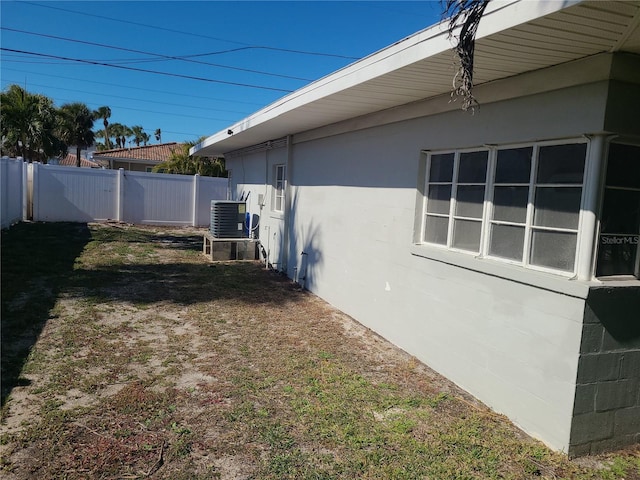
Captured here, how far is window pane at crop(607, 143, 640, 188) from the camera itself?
3.38m

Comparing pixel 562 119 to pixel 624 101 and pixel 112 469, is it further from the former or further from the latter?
pixel 112 469

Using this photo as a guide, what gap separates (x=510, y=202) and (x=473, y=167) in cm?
64

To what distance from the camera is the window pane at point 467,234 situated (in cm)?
451

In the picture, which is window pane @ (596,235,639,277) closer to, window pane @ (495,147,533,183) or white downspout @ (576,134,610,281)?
white downspout @ (576,134,610,281)

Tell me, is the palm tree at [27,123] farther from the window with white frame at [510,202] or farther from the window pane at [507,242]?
the window pane at [507,242]

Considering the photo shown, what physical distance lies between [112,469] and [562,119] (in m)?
4.02

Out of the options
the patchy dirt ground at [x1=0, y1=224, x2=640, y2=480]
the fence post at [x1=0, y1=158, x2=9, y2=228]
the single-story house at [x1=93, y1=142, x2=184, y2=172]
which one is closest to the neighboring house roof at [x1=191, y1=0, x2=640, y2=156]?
the patchy dirt ground at [x1=0, y1=224, x2=640, y2=480]

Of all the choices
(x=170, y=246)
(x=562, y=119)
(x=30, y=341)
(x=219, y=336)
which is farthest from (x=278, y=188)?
(x=562, y=119)

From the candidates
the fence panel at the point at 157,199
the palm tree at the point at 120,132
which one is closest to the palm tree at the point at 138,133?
the palm tree at the point at 120,132

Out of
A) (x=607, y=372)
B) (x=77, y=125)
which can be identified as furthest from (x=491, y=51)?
(x=77, y=125)

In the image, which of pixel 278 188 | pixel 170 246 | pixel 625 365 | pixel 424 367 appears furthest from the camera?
pixel 170 246

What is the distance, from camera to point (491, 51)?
332 centimetres

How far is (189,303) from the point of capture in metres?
7.26

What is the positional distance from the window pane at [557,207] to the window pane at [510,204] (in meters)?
0.15
